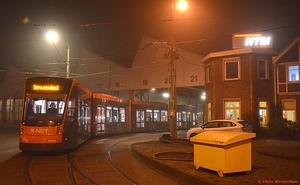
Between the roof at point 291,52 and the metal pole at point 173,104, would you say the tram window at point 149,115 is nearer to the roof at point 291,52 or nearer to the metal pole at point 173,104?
the metal pole at point 173,104

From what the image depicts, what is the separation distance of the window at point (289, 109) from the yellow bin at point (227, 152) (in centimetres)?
1705

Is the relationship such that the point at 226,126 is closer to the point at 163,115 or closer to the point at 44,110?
the point at 44,110

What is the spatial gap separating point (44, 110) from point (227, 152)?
8414 millimetres

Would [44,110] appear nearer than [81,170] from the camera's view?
No

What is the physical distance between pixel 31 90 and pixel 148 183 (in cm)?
757

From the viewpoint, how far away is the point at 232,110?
24.7m

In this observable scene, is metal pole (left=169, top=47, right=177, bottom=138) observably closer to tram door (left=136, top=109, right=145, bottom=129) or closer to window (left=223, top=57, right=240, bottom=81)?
window (left=223, top=57, right=240, bottom=81)

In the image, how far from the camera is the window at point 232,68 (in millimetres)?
24452

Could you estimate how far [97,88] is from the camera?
46.8 meters

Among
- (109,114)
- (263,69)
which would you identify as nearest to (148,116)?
(109,114)

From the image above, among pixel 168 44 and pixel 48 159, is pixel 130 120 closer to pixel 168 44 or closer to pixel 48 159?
pixel 168 44

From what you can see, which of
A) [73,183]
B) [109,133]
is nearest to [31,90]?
[73,183]

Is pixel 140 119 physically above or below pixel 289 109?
below

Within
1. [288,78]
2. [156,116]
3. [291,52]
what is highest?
[291,52]
